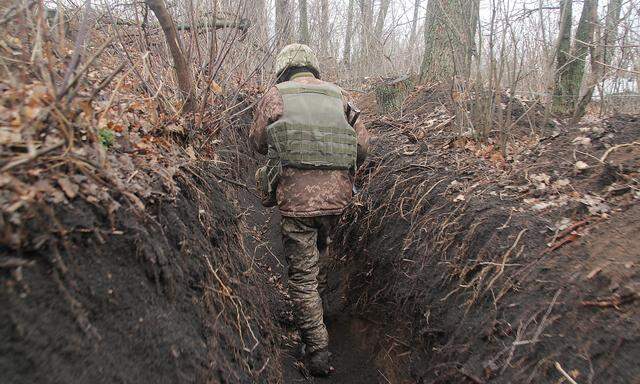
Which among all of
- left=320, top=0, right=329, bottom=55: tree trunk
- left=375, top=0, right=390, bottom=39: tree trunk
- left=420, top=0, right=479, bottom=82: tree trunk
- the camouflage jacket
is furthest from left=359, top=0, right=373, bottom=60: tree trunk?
the camouflage jacket

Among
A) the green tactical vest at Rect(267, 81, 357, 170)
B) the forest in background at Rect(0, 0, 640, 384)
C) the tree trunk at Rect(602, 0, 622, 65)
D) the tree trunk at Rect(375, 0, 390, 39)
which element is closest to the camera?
the forest in background at Rect(0, 0, 640, 384)

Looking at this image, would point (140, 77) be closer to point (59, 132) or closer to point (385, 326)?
point (59, 132)

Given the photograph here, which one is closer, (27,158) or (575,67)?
(27,158)

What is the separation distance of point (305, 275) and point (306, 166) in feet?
3.28

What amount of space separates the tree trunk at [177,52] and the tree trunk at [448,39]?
8.86ft

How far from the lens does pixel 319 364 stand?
3.61 m

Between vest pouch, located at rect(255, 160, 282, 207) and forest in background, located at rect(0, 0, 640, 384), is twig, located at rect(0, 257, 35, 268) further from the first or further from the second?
vest pouch, located at rect(255, 160, 282, 207)

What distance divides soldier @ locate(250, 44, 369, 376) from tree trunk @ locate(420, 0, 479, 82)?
1520mm

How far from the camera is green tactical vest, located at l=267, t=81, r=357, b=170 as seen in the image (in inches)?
136

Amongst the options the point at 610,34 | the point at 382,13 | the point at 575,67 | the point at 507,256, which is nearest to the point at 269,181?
the point at 507,256

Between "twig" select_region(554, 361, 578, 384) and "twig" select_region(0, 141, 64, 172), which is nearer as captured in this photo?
"twig" select_region(0, 141, 64, 172)

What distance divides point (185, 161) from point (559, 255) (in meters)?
2.41

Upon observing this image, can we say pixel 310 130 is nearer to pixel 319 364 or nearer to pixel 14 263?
pixel 319 364

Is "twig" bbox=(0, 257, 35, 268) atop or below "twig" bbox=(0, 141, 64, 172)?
below
